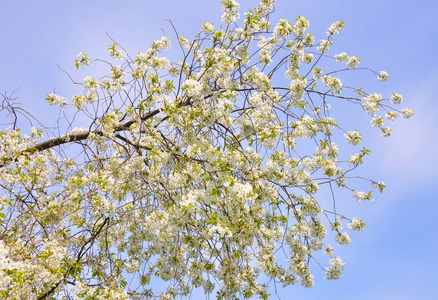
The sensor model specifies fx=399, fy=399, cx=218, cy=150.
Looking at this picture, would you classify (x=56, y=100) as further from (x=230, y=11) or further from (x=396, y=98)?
(x=396, y=98)

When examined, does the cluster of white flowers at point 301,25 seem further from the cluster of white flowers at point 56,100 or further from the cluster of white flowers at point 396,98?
the cluster of white flowers at point 56,100

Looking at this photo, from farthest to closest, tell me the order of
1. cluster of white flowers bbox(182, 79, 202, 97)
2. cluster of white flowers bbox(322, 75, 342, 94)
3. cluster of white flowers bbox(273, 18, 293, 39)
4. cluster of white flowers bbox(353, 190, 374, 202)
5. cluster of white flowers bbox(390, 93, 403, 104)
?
cluster of white flowers bbox(390, 93, 403, 104) < cluster of white flowers bbox(353, 190, 374, 202) < cluster of white flowers bbox(322, 75, 342, 94) < cluster of white flowers bbox(273, 18, 293, 39) < cluster of white flowers bbox(182, 79, 202, 97)

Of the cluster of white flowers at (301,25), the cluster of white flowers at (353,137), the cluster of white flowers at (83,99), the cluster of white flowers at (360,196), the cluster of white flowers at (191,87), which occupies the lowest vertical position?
the cluster of white flowers at (360,196)

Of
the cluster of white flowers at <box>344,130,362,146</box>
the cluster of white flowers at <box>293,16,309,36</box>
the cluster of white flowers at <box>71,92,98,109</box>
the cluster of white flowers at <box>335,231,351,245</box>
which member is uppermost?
the cluster of white flowers at <box>293,16,309,36</box>

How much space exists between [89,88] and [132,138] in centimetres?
107

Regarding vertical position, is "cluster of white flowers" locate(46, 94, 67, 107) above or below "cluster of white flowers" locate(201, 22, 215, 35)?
below

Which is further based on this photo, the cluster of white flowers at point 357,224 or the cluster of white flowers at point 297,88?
the cluster of white flowers at point 357,224

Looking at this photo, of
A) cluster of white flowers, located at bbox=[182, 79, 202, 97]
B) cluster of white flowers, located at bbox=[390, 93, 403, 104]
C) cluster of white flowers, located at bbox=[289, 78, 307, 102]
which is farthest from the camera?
cluster of white flowers, located at bbox=[390, 93, 403, 104]

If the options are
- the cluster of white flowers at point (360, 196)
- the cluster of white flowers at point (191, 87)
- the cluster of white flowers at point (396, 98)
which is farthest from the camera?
the cluster of white flowers at point (396, 98)

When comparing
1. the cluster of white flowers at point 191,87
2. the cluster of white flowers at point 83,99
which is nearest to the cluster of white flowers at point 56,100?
the cluster of white flowers at point 83,99

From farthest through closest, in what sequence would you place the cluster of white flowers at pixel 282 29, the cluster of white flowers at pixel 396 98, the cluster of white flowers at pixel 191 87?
the cluster of white flowers at pixel 396 98 < the cluster of white flowers at pixel 282 29 < the cluster of white flowers at pixel 191 87

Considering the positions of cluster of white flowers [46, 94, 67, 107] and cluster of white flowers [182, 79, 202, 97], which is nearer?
cluster of white flowers [182, 79, 202, 97]

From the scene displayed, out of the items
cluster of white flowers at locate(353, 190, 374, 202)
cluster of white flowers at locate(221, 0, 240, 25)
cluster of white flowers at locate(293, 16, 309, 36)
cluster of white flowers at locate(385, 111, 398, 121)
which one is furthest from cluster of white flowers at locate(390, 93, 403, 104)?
cluster of white flowers at locate(221, 0, 240, 25)

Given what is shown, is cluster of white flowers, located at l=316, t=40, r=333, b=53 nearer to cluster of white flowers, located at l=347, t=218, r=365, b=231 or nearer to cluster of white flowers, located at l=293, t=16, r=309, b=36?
cluster of white flowers, located at l=293, t=16, r=309, b=36
